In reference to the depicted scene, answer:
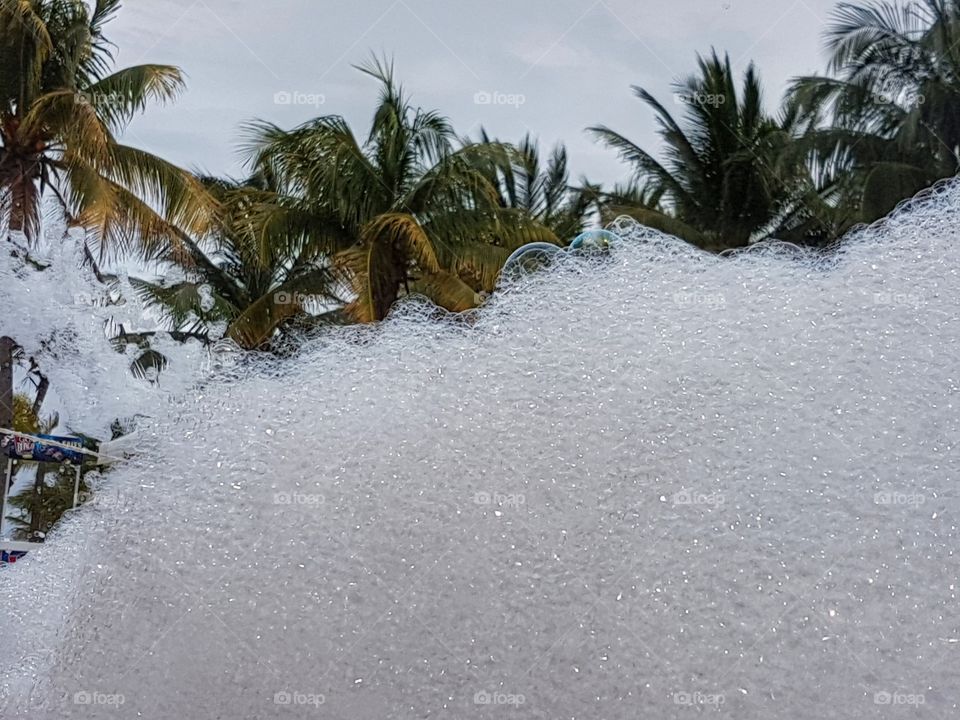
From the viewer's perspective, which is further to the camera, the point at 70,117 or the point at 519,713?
the point at 70,117

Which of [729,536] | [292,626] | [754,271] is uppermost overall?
[754,271]

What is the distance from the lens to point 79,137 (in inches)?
365

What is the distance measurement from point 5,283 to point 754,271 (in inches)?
197

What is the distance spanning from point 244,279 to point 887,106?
27.6 feet

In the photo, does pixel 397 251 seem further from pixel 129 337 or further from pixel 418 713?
pixel 418 713

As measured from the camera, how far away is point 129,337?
12.9 meters

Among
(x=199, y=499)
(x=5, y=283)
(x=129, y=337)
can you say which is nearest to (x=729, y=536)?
(x=199, y=499)
